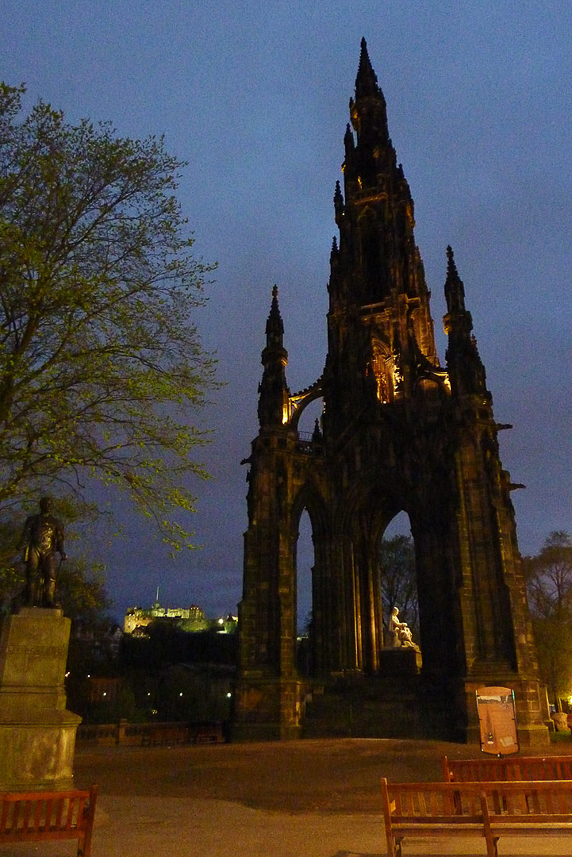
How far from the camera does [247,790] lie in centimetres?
1160

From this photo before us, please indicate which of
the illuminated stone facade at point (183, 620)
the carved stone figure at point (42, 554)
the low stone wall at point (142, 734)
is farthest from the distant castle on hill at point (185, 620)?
the carved stone figure at point (42, 554)

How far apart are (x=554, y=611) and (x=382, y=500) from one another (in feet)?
48.9

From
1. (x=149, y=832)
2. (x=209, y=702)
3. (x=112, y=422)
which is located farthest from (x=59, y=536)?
(x=209, y=702)

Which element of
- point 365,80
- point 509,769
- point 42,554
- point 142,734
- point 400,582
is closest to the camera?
point 509,769

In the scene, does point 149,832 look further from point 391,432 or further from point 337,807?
point 391,432

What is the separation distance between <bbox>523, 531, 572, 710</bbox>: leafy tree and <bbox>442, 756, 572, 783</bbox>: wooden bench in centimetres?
3115

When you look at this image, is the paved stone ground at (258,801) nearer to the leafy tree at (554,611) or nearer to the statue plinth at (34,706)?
the statue plinth at (34,706)

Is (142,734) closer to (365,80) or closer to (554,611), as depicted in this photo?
(554,611)

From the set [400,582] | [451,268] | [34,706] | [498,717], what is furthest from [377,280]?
[34,706]

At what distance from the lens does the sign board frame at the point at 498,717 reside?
47.4 ft

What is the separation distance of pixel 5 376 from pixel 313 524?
23134 mm

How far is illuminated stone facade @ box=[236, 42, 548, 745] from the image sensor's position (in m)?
23.2

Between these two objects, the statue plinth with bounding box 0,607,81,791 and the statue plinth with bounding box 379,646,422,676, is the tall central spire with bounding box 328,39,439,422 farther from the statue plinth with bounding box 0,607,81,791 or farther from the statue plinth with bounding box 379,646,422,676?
the statue plinth with bounding box 0,607,81,791

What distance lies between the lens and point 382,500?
3241 cm
